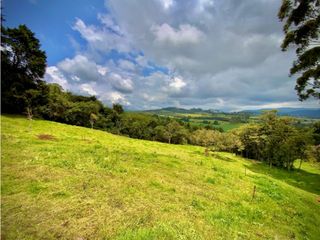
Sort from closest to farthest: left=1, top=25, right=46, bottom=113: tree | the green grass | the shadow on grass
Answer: the green grass → the shadow on grass → left=1, top=25, right=46, bottom=113: tree

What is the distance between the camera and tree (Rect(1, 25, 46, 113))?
39.9 metres

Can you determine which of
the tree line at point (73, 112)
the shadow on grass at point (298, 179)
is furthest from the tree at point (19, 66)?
the shadow on grass at point (298, 179)

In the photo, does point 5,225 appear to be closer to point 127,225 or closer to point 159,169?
point 127,225

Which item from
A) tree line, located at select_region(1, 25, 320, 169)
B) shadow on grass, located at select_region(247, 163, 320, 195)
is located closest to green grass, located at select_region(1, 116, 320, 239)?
shadow on grass, located at select_region(247, 163, 320, 195)

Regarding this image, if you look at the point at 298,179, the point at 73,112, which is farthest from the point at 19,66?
the point at 298,179

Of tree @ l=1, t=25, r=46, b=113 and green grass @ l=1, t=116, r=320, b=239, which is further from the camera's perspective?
tree @ l=1, t=25, r=46, b=113

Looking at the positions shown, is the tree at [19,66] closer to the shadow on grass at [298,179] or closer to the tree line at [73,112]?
the tree line at [73,112]

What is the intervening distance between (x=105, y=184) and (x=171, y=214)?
14.4ft

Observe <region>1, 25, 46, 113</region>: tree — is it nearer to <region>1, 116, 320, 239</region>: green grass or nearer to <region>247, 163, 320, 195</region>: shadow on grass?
<region>1, 116, 320, 239</region>: green grass

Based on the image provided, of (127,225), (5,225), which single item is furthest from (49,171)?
(127,225)

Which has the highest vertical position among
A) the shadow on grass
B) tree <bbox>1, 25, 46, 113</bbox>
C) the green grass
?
tree <bbox>1, 25, 46, 113</bbox>

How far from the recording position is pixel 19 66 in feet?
142

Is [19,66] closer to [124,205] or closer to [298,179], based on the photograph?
[124,205]

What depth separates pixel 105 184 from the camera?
1175cm
